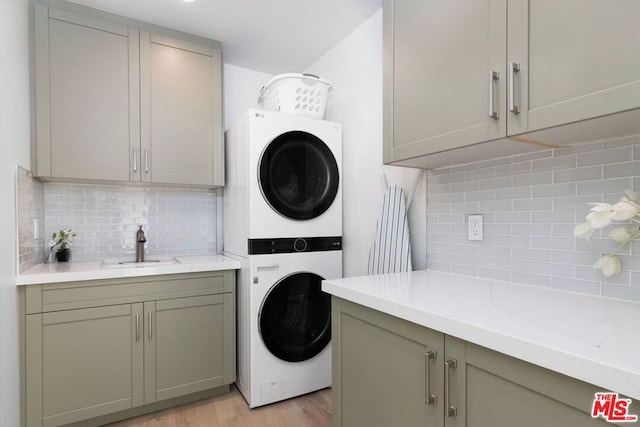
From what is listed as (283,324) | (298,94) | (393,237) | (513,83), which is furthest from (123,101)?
(513,83)

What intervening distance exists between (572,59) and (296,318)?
194 centimetres

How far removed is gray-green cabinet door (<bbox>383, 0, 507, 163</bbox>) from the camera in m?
1.17

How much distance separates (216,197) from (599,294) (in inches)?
98.6

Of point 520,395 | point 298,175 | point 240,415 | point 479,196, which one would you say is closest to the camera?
point 520,395

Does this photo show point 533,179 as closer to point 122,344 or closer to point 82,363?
point 122,344

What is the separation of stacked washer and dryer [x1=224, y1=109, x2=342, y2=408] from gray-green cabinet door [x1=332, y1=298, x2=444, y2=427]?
2.49ft

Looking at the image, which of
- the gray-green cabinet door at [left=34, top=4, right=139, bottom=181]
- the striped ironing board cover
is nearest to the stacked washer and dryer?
the striped ironing board cover

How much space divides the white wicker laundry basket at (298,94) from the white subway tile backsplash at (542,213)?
1.03 metres

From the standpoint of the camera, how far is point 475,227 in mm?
1607

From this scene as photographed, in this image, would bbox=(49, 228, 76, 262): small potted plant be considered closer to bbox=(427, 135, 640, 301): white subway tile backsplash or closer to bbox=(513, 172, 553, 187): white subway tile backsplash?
bbox=(427, 135, 640, 301): white subway tile backsplash

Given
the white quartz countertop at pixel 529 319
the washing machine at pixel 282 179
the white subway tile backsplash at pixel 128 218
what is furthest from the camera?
the white subway tile backsplash at pixel 128 218

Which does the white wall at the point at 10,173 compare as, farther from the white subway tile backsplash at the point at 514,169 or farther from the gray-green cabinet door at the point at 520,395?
the white subway tile backsplash at the point at 514,169

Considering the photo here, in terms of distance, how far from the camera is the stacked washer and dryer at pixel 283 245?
2.12 metres

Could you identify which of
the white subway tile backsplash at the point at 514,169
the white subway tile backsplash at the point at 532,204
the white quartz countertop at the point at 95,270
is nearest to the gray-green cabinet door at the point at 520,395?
the white subway tile backsplash at the point at 532,204
